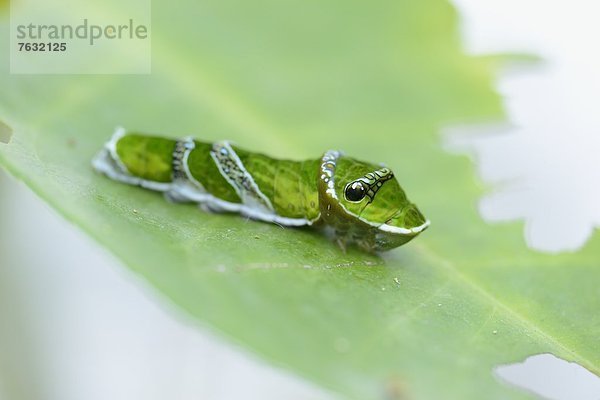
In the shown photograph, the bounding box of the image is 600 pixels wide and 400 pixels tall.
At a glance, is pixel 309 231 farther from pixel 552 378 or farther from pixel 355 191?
pixel 552 378

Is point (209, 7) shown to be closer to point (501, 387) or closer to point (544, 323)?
point (544, 323)

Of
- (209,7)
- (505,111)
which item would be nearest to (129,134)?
(209,7)

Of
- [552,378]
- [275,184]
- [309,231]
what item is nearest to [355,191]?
[309,231]

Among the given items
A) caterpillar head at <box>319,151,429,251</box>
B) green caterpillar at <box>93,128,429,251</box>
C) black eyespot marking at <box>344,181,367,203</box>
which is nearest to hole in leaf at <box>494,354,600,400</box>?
green caterpillar at <box>93,128,429,251</box>

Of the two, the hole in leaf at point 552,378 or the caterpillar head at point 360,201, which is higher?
the caterpillar head at point 360,201

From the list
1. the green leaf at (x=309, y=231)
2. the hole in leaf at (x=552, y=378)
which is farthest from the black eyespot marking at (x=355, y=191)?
the hole in leaf at (x=552, y=378)

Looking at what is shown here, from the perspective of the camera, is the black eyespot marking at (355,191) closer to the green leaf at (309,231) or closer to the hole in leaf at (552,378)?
the green leaf at (309,231)
